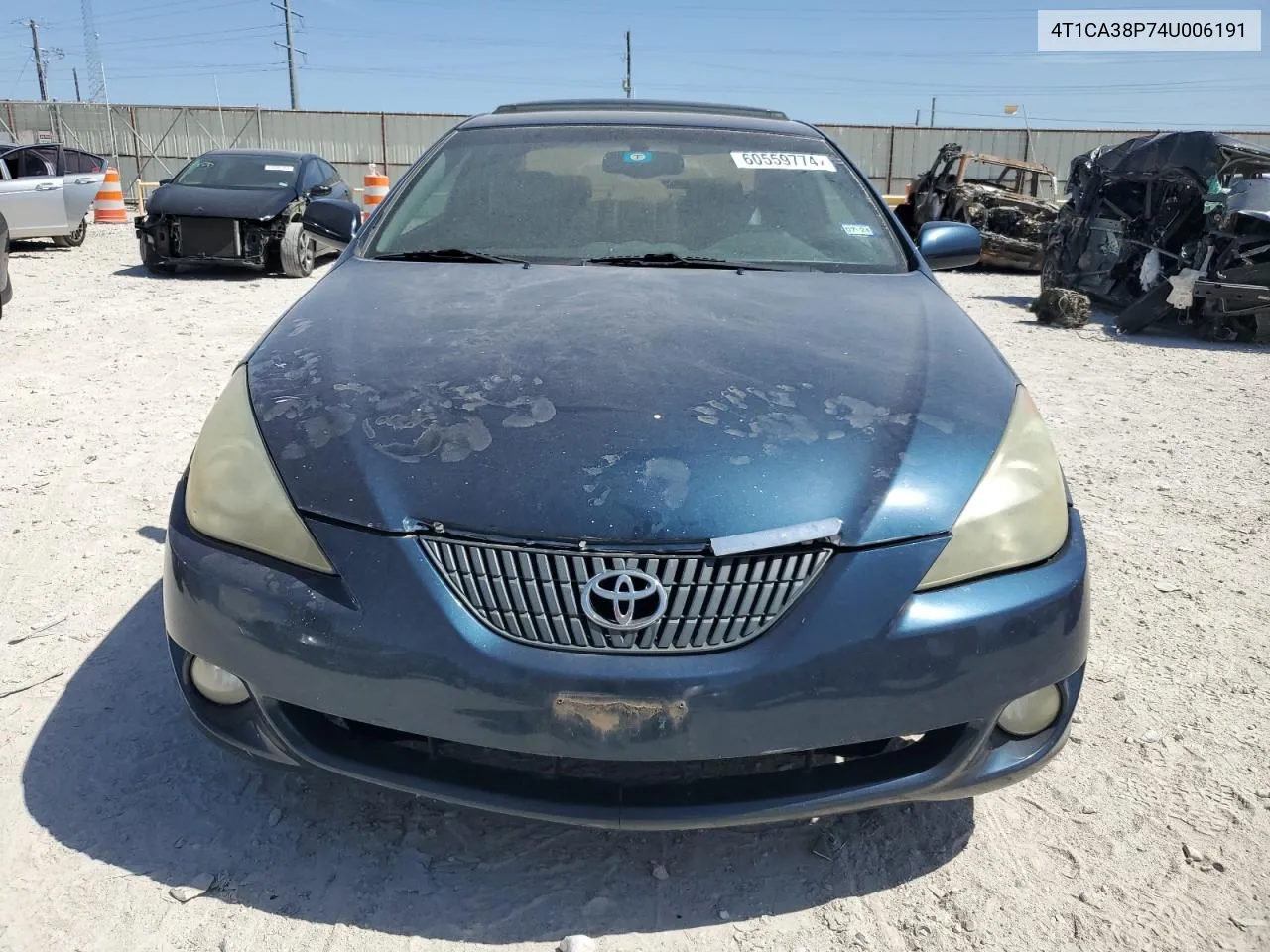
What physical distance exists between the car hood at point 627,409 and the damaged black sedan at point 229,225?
8.39m

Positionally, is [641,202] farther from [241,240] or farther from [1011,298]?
[1011,298]

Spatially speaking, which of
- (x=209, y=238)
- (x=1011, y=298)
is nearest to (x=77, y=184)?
(x=209, y=238)

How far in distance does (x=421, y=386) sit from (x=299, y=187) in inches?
385

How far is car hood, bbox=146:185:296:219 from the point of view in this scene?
1005 cm

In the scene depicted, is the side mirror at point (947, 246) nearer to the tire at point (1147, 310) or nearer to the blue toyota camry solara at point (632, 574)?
the blue toyota camry solara at point (632, 574)

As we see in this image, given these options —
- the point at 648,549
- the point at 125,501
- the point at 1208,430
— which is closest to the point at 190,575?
the point at 648,549

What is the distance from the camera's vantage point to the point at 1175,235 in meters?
8.78

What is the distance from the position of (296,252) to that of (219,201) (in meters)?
0.92

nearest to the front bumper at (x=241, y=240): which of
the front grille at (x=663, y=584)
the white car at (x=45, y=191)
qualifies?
the white car at (x=45, y=191)

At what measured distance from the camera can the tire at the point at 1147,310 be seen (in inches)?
324

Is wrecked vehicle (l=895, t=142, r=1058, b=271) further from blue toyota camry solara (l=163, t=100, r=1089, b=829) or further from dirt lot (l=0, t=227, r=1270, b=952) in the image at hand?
blue toyota camry solara (l=163, t=100, r=1089, b=829)

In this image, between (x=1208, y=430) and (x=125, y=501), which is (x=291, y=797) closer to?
(x=125, y=501)

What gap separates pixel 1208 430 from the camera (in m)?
5.44

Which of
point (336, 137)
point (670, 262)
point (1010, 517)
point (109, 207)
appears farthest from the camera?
point (336, 137)
